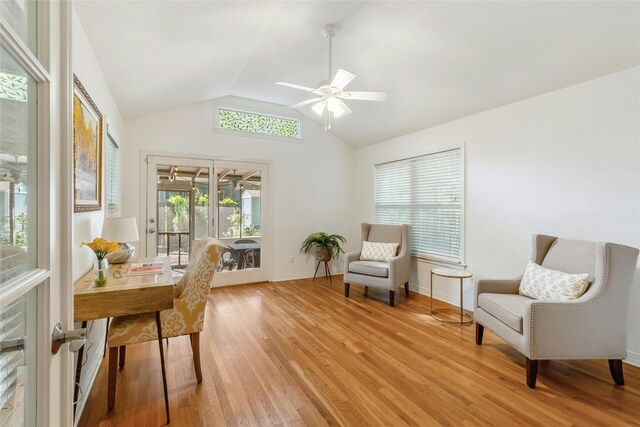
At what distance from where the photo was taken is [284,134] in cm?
506

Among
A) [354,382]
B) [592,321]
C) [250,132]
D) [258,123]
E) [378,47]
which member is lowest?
[354,382]

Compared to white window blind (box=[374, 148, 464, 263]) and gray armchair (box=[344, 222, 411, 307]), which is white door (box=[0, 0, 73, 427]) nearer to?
gray armchair (box=[344, 222, 411, 307])

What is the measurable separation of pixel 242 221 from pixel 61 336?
408 centimetres

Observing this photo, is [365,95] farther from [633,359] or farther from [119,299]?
[633,359]

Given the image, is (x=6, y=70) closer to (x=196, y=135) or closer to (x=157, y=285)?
(x=157, y=285)

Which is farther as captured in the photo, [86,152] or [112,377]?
[86,152]

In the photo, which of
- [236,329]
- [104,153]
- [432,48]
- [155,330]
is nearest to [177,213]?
[104,153]

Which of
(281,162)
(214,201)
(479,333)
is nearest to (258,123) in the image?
(281,162)

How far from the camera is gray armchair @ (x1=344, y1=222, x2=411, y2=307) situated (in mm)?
3801

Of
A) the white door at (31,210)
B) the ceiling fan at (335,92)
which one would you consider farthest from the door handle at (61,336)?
the ceiling fan at (335,92)

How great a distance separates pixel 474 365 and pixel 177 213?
397 centimetres

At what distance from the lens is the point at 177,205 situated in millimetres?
4258

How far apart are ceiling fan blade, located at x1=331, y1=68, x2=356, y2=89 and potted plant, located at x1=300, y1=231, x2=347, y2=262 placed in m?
2.95

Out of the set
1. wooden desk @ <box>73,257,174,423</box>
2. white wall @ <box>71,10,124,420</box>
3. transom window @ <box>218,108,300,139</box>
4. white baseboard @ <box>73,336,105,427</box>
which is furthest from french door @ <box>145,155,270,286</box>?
wooden desk @ <box>73,257,174,423</box>
